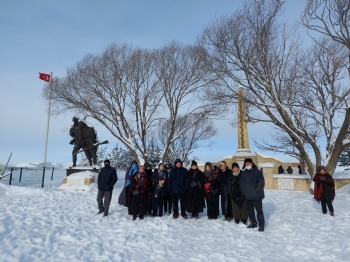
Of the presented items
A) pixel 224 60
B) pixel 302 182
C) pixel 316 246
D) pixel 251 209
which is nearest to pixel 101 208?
pixel 251 209

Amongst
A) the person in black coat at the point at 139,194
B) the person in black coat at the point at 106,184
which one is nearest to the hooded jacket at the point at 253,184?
the person in black coat at the point at 139,194

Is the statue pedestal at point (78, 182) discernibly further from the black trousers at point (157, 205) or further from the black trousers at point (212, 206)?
the black trousers at point (212, 206)

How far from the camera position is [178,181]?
23.8 feet

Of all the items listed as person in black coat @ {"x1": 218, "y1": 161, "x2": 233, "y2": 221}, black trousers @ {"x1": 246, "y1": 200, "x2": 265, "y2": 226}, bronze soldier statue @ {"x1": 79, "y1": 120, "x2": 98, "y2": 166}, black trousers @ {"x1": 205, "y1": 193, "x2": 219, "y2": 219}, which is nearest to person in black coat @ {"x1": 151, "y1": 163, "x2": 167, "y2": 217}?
black trousers @ {"x1": 205, "y1": 193, "x2": 219, "y2": 219}

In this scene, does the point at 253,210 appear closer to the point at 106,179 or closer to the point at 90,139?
the point at 106,179

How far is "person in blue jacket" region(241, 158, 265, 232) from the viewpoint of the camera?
6301 mm

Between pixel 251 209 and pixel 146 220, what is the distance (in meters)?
2.70

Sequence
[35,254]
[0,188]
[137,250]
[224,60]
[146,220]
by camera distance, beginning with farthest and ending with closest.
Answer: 1. [224,60]
2. [0,188]
3. [146,220]
4. [137,250]
5. [35,254]

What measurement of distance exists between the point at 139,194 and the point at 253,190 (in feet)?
9.68

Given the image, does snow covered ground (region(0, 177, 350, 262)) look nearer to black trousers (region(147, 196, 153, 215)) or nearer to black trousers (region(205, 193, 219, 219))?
black trousers (region(205, 193, 219, 219))

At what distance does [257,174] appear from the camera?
21.2ft

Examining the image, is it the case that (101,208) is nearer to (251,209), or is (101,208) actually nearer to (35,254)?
(35,254)

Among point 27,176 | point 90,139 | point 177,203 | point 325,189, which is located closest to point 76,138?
point 90,139

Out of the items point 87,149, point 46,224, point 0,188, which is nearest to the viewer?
point 46,224
